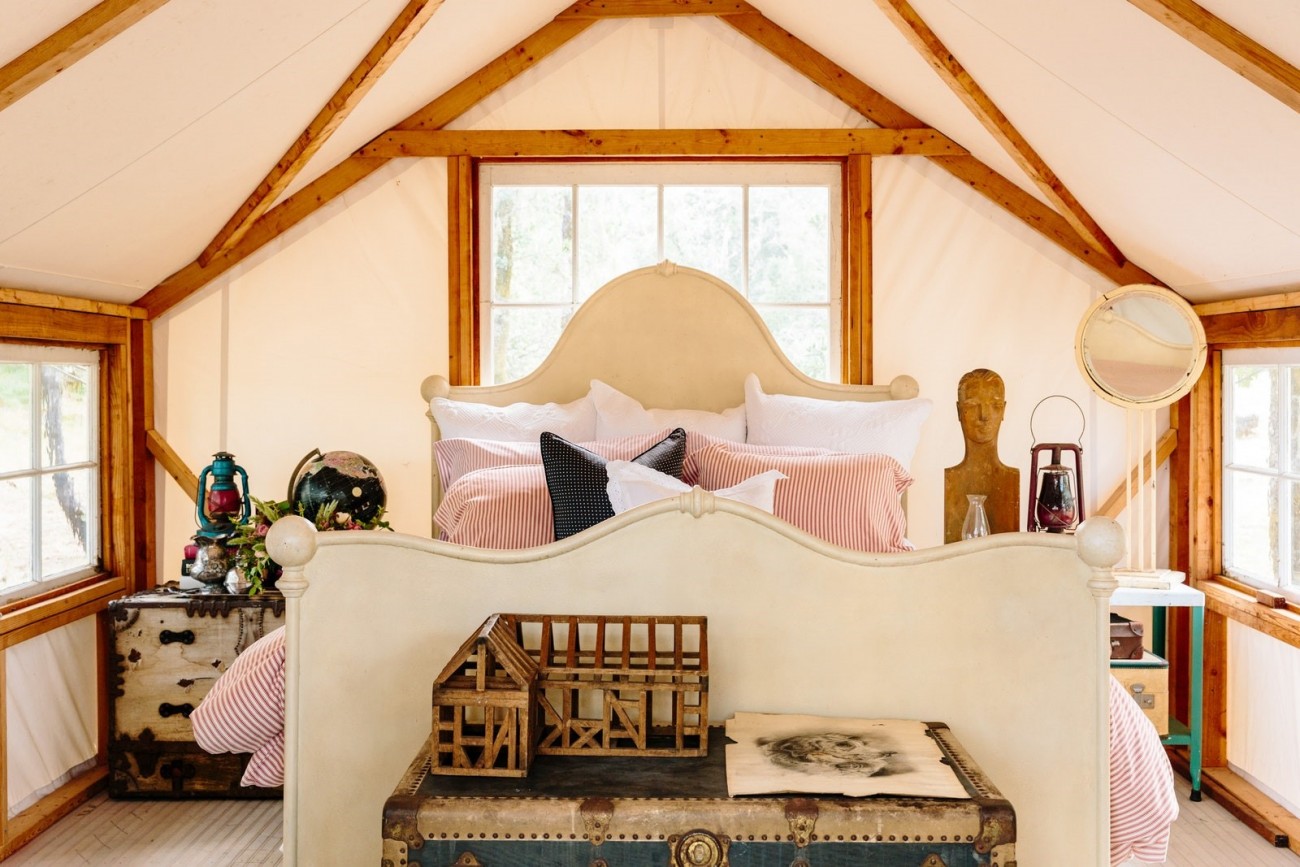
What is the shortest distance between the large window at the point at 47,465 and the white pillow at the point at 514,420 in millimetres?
1198

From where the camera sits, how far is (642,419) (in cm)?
346

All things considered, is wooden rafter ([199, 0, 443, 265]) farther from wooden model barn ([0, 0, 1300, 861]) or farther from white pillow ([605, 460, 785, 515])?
white pillow ([605, 460, 785, 515])

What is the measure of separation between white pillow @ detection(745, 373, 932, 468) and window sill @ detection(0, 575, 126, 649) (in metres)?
2.20

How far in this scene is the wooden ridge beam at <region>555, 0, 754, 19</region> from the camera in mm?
3939

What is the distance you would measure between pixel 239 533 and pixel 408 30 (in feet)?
5.43

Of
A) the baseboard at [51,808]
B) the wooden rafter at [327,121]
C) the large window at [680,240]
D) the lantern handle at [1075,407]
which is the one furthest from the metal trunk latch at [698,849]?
the lantern handle at [1075,407]

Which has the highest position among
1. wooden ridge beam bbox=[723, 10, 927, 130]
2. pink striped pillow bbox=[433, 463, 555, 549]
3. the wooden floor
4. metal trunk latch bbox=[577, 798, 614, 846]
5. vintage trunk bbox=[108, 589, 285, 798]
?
wooden ridge beam bbox=[723, 10, 927, 130]

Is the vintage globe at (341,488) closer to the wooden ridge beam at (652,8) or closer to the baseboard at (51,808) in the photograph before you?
the baseboard at (51,808)

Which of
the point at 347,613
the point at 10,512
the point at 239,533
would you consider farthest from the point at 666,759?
the point at 10,512

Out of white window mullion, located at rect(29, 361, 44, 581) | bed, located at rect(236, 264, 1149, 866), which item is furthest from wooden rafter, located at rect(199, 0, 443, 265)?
bed, located at rect(236, 264, 1149, 866)

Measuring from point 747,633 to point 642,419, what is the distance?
159cm

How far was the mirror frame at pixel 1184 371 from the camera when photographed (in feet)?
10.9

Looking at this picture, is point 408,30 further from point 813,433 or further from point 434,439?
point 813,433

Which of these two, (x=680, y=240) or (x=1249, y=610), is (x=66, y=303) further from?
(x=1249, y=610)
